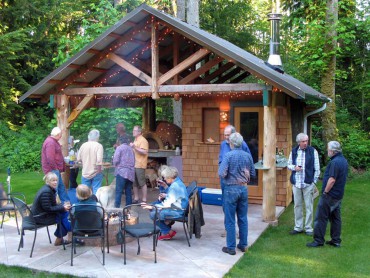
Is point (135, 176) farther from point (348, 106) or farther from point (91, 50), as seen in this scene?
point (348, 106)

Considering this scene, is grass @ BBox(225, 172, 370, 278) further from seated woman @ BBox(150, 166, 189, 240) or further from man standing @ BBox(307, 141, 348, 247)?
seated woman @ BBox(150, 166, 189, 240)

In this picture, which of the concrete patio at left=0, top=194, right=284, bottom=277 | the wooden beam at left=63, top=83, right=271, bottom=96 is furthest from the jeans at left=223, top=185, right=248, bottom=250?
the wooden beam at left=63, top=83, right=271, bottom=96

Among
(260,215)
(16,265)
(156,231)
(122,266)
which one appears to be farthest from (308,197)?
(16,265)

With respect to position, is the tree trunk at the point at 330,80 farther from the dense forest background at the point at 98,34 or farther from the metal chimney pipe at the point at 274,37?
the metal chimney pipe at the point at 274,37

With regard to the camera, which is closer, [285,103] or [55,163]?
[55,163]

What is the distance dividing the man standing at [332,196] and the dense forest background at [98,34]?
843cm

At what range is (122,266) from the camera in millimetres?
6098

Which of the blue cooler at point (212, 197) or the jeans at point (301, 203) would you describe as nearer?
the jeans at point (301, 203)

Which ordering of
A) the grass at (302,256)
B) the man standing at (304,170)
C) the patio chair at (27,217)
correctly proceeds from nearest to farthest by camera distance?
the grass at (302,256) → the patio chair at (27,217) → the man standing at (304,170)

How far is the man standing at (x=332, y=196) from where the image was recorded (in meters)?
6.81

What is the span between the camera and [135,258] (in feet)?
21.1

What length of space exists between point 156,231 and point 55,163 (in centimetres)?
254

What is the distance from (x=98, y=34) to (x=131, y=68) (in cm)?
888

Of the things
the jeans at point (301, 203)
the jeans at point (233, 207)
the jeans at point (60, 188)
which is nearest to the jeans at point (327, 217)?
the jeans at point (301, 203)
